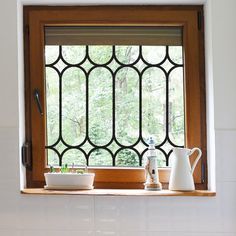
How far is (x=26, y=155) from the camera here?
2020 millimetres

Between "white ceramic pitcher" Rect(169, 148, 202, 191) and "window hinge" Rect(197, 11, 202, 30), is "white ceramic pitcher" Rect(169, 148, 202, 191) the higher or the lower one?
the lower one

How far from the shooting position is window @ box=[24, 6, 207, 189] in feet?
6.80

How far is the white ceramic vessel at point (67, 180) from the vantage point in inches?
77.5

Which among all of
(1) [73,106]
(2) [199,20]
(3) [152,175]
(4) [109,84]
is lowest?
(3) [152,175]

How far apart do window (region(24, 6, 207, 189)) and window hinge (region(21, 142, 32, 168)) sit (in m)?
0.02

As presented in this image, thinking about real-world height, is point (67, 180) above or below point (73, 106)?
below

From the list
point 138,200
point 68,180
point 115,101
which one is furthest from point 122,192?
point 115,101

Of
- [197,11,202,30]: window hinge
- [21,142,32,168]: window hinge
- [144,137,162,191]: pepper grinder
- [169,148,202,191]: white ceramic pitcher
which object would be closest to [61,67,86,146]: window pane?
[21,142,32,168]: window hinge

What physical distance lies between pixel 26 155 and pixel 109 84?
20.4 inches

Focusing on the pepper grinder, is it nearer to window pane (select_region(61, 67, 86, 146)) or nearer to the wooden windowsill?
the wooden windowsill

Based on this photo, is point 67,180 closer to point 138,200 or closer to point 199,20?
point 138,200

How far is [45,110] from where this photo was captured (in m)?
2.10

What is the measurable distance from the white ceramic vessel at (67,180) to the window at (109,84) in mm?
96

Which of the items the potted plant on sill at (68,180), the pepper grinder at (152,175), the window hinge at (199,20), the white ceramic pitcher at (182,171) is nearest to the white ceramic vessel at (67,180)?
the potted plant on sill at (68,180)
